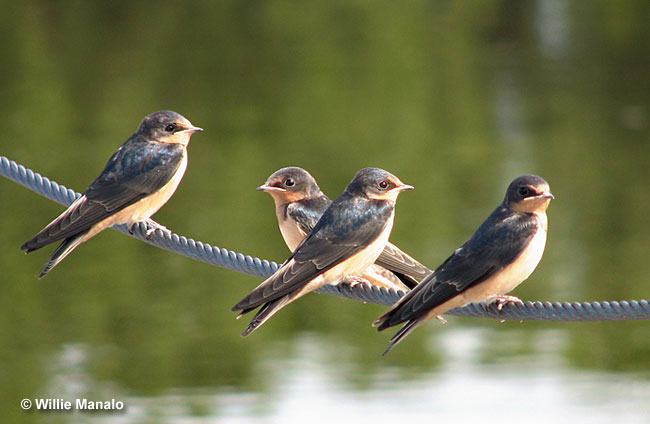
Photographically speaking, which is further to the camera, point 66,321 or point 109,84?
point 109,84

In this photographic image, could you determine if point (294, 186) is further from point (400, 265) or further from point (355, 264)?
point (355, 264)

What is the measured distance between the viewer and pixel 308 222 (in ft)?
24.8

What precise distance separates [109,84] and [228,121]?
669 cm

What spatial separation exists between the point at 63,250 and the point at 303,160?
2584 centimetres

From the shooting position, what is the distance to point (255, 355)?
2316 centimetres

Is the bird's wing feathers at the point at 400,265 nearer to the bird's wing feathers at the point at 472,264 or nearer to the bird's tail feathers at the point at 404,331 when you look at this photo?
the bird's wing feathers at the point at 472,264

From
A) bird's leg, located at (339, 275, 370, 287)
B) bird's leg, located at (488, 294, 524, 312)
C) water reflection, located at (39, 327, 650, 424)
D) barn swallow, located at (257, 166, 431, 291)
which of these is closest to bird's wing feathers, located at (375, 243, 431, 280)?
barn swallow, located at (257, 166, 431, 291)

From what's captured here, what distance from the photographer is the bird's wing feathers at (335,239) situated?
20.3 feet

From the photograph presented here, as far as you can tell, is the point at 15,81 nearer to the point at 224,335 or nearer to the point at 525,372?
the point at 224,335

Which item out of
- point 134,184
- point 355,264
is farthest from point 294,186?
point 355,264

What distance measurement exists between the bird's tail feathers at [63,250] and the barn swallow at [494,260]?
1.67 meters

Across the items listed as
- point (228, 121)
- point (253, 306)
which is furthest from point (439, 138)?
point (253, 306)

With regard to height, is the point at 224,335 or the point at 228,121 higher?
the point at 224,335

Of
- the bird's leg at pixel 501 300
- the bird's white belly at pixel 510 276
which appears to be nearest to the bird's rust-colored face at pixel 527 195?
the bird's white belly at pixel 510 276
